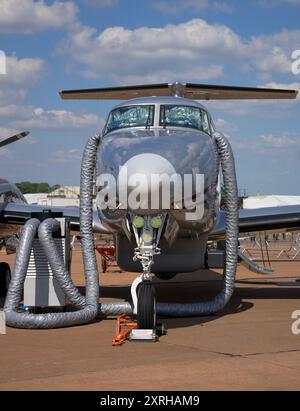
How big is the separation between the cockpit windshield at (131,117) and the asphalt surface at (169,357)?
3.21 metres

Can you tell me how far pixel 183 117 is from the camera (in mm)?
10930

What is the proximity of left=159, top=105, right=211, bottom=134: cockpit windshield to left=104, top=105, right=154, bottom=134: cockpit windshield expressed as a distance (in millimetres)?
214

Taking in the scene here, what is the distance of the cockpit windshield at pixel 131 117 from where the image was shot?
10.7 metres

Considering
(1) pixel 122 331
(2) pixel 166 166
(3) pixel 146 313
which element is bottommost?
(1) pixel 122 331

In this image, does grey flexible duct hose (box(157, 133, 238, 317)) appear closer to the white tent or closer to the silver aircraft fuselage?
the silver aircraft fuselage

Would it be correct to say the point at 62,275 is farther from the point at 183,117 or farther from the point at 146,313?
the point at 183,117

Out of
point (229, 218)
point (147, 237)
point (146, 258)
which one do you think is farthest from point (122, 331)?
point (229, 218)

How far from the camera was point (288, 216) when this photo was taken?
45.5 ft

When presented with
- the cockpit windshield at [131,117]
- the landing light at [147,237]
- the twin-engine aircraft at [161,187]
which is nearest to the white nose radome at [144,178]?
the twin-engine aircraft at [161,187]

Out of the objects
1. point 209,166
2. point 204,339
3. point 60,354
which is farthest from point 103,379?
point 209,166

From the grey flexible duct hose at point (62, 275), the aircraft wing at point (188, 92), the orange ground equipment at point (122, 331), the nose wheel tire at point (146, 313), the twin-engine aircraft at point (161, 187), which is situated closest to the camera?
the orange ground equipment at point (122, 331)

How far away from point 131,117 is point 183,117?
87 centimetres

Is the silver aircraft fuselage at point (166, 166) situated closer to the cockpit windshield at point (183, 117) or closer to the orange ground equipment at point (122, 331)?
the cockpit windshield at point (183, 117)

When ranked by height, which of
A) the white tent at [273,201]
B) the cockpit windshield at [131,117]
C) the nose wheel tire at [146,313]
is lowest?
the nose wheel tire at [146,313]
